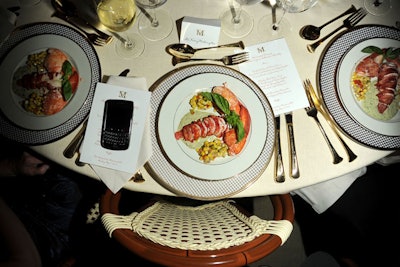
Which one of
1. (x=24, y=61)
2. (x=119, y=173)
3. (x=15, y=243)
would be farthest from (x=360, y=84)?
(x=15, y=243)

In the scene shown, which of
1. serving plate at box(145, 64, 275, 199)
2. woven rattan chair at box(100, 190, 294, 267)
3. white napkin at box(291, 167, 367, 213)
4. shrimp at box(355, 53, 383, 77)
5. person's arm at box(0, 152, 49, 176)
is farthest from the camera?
person's arm at box(0, 152, 49, 176)

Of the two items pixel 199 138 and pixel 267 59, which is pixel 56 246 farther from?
pixel 267 59

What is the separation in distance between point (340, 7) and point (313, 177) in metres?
0.58

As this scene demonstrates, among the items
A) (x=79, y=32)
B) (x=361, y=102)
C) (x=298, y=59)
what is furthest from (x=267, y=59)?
(x=79, y=32)

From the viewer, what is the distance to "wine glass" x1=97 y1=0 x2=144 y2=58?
38.9 inches

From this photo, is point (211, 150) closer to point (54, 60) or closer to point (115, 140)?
point (115, 140)

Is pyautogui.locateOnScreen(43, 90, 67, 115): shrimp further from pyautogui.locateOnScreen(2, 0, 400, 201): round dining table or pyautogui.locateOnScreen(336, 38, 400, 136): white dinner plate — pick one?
pyautogui.locateOnScreen(336, 38, 400, 136): white dinner plate

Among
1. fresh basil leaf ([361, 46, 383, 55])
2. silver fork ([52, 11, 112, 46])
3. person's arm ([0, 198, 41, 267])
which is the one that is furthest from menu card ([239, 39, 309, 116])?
person's arm ([0, 198, 41, 267])

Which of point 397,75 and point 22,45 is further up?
point 22,45

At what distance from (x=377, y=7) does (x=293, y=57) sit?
347 mm

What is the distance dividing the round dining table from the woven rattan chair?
0.34 ft

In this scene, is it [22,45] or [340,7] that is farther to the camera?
[340,7]

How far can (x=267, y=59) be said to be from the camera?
1.07 m

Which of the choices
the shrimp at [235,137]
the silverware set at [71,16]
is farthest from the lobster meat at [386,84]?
the silverware set at [71,16]
